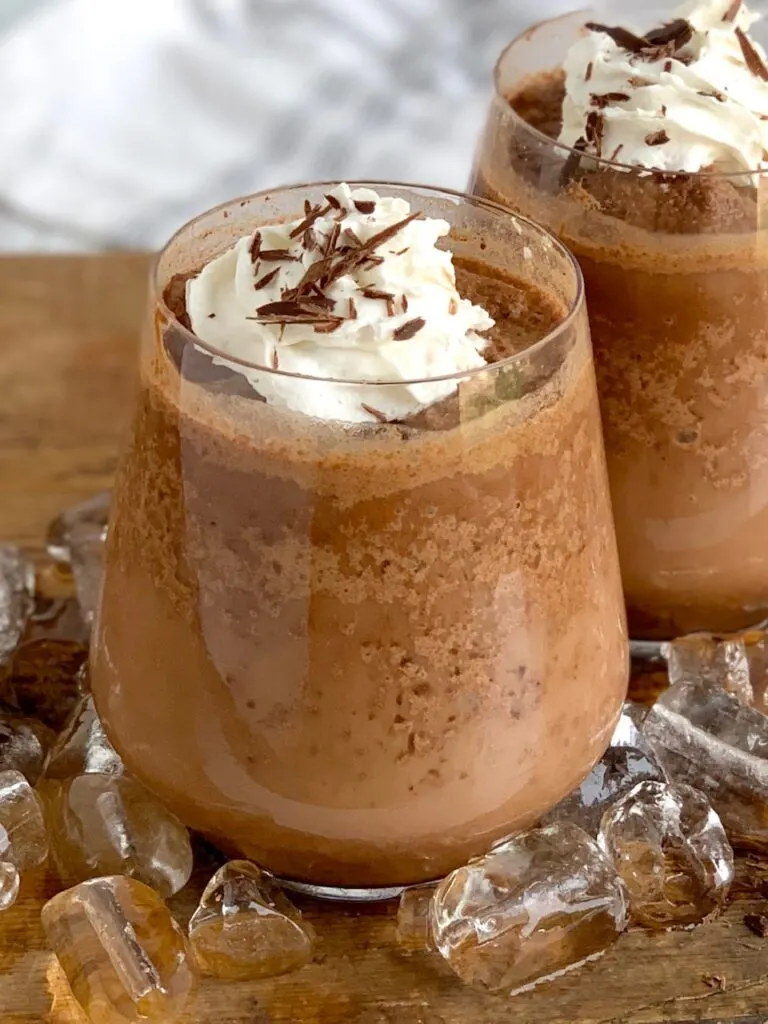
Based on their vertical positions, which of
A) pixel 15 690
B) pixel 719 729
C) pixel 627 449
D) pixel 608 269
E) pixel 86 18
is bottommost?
pixel 86 18

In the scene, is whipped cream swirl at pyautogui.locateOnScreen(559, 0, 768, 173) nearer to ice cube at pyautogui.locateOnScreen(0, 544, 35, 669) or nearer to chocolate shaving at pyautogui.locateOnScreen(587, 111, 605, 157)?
chocolate shaving at pyautogui.locateOnScreen(587, 111, 605, 157)

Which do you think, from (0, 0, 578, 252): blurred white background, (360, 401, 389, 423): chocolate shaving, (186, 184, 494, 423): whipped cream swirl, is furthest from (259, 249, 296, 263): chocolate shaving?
(0, 0, 578, 252): blurred white background

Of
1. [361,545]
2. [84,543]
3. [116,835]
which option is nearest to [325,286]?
[361,545]

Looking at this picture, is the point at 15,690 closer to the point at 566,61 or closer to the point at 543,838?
the point at 543,838

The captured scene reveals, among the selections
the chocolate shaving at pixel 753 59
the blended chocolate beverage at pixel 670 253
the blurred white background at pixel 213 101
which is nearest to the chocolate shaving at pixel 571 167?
the blended chocolate beverage at pixel 670 253

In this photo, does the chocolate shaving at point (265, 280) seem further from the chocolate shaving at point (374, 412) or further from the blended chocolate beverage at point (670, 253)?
the blended chocolate beverage at point (670, 253)

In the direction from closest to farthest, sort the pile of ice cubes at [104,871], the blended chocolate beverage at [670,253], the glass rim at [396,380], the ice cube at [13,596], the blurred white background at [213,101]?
1. the glass rim at [396,380]
2. the pile of ice cubes at [104,871]
3. the blended chocolate beverage at [670,253]
4. the ice cube at [13,596]
5. the blurred white background at [213,101]

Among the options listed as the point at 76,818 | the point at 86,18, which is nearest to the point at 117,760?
the point at 76,818
